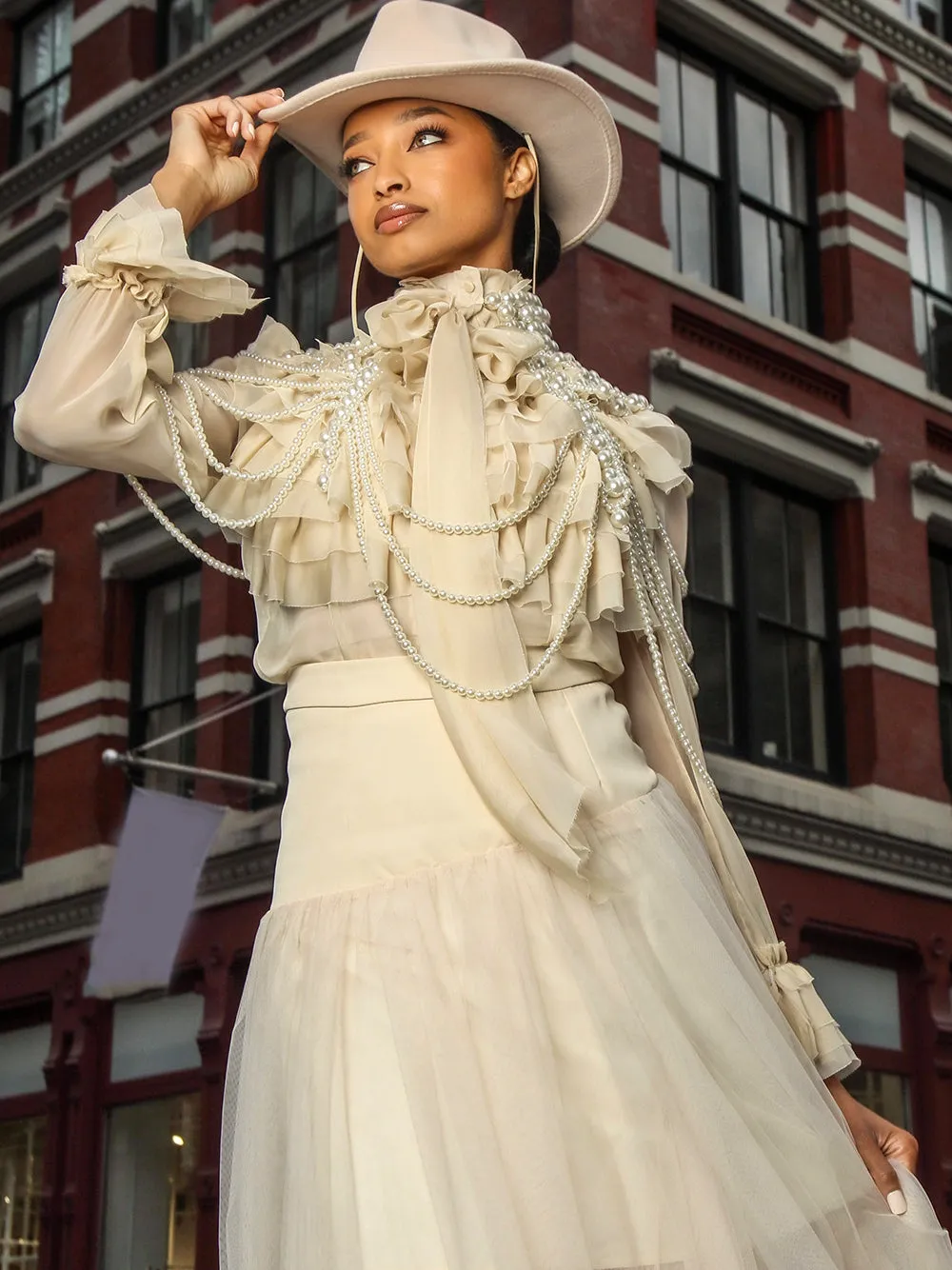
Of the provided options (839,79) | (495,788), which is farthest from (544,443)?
(839,79)

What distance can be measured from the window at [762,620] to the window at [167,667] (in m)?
3.06

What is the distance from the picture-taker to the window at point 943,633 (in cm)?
1070

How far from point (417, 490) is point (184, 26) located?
35.0ft

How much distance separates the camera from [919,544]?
10.5 metres

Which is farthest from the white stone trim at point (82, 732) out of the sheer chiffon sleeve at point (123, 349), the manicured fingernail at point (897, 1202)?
the manicured fingernail at point (897, 1202)

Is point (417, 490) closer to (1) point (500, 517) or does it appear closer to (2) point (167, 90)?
(1) point (500, 517)

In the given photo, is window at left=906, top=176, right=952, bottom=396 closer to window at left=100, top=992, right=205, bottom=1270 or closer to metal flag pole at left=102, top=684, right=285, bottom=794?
metal flag pole at left=102, top=684, right=285, bottom=794

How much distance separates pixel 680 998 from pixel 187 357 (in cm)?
924

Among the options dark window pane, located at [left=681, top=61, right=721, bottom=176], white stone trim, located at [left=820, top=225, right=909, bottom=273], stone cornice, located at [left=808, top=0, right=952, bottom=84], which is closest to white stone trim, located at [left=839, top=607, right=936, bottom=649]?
white stone trim, located at [left=820, top=225, right=909, bottom=273]

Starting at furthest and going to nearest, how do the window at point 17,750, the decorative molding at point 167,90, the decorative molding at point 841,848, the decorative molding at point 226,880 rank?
the window at point 17,750, the decorative molding at point 167,90, the decorative molding at point 226,880, the decorative molding at point 841,848

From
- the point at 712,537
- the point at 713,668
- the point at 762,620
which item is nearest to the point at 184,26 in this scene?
the point at 712,537

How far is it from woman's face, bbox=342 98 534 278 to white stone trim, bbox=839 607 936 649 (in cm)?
804

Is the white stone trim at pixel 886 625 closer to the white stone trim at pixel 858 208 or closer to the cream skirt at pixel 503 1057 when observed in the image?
the white stone trim at pixel 858 208

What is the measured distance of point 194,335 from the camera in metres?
10.6
